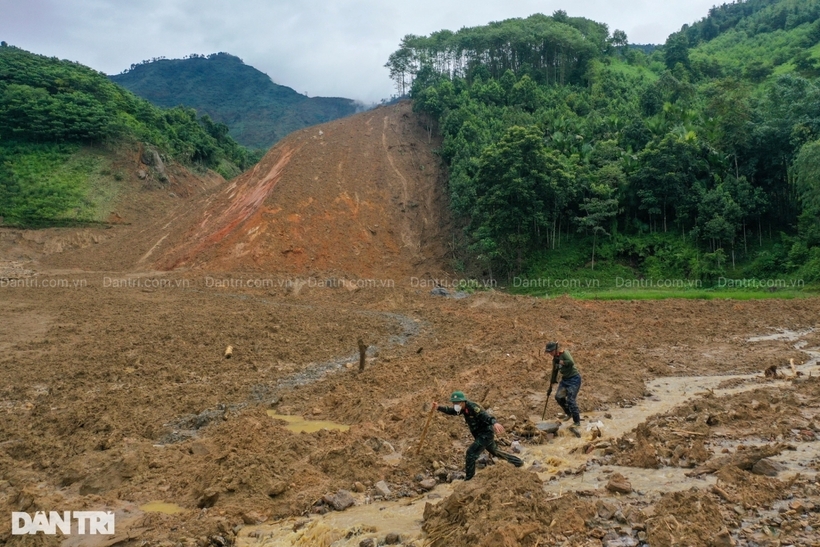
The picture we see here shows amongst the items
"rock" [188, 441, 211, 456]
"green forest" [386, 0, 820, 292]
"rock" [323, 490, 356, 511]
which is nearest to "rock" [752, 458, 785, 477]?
"rock" [323, 490, 356, 511]

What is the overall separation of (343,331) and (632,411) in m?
11.3

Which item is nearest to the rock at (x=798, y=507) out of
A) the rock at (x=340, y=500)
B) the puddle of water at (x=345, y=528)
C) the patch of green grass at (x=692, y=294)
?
the puddle of water at (x=345, y=528)

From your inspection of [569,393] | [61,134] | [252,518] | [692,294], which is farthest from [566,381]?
[61,134]

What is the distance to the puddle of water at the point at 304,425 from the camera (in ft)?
36.6

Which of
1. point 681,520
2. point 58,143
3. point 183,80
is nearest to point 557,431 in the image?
point 681,520

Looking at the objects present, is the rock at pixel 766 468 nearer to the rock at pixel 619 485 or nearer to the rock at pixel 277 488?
the rock at pixel 619 485

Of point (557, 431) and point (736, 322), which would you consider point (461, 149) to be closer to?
point (736, 322)

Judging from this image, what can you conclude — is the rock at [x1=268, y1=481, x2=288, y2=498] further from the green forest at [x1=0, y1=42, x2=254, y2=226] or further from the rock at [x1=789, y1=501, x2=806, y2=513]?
the green forest at [x1=0, y1=42, x2=254, y2=226]

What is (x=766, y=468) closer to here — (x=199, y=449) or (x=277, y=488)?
(x=277, y=488)

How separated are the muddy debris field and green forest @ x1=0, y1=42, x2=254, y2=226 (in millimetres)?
23848

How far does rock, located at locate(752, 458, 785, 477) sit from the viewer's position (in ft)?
22.9

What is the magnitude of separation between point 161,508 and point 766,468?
768 centimetres

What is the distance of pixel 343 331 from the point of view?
806 inches

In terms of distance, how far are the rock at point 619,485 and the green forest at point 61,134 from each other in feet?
143
